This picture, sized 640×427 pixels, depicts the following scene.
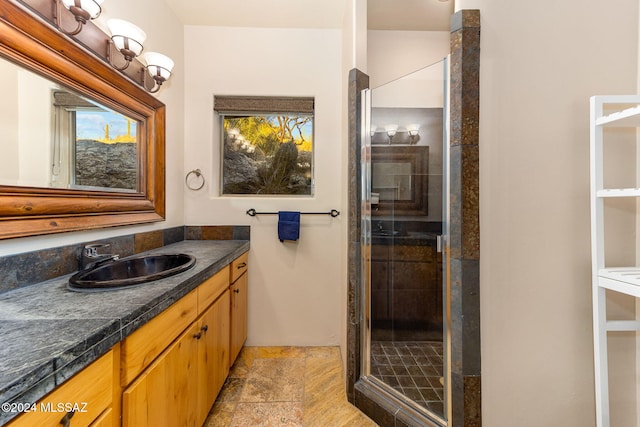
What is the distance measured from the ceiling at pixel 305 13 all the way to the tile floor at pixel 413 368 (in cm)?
235

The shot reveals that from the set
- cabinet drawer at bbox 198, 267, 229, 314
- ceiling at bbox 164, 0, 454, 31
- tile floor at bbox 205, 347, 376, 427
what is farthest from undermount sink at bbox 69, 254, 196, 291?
ceiling at bbox 164, 0, 454, 31

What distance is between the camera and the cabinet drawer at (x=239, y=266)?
1766 mm

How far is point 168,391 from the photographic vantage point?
996 millimetres

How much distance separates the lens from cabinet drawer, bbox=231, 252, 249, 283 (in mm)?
1766

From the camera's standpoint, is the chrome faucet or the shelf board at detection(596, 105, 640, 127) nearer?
the shelf board at detection(596, 105, 640, 127)

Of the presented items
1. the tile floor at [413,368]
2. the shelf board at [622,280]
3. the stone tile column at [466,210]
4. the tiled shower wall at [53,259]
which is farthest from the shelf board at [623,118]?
the tiled shower wall at [53,259]

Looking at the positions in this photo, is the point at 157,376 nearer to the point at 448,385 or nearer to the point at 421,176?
the point at 448,385

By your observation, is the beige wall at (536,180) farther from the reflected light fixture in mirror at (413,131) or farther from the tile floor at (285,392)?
the tile floor at (285,392)

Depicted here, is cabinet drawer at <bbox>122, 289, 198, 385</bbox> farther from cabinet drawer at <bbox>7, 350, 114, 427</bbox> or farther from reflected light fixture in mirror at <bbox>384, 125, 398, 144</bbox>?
reflected light fixture in mirror at <bbox>384, 125, 398, 144</bbox>

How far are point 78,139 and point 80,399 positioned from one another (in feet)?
3.79

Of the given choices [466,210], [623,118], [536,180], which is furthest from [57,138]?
[623,118]

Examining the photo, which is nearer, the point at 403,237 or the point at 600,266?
the point at 600,266

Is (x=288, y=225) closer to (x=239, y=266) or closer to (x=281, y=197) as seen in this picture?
(x=281, y=197)

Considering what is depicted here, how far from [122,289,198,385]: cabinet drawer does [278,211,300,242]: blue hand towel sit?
96 centimetres
